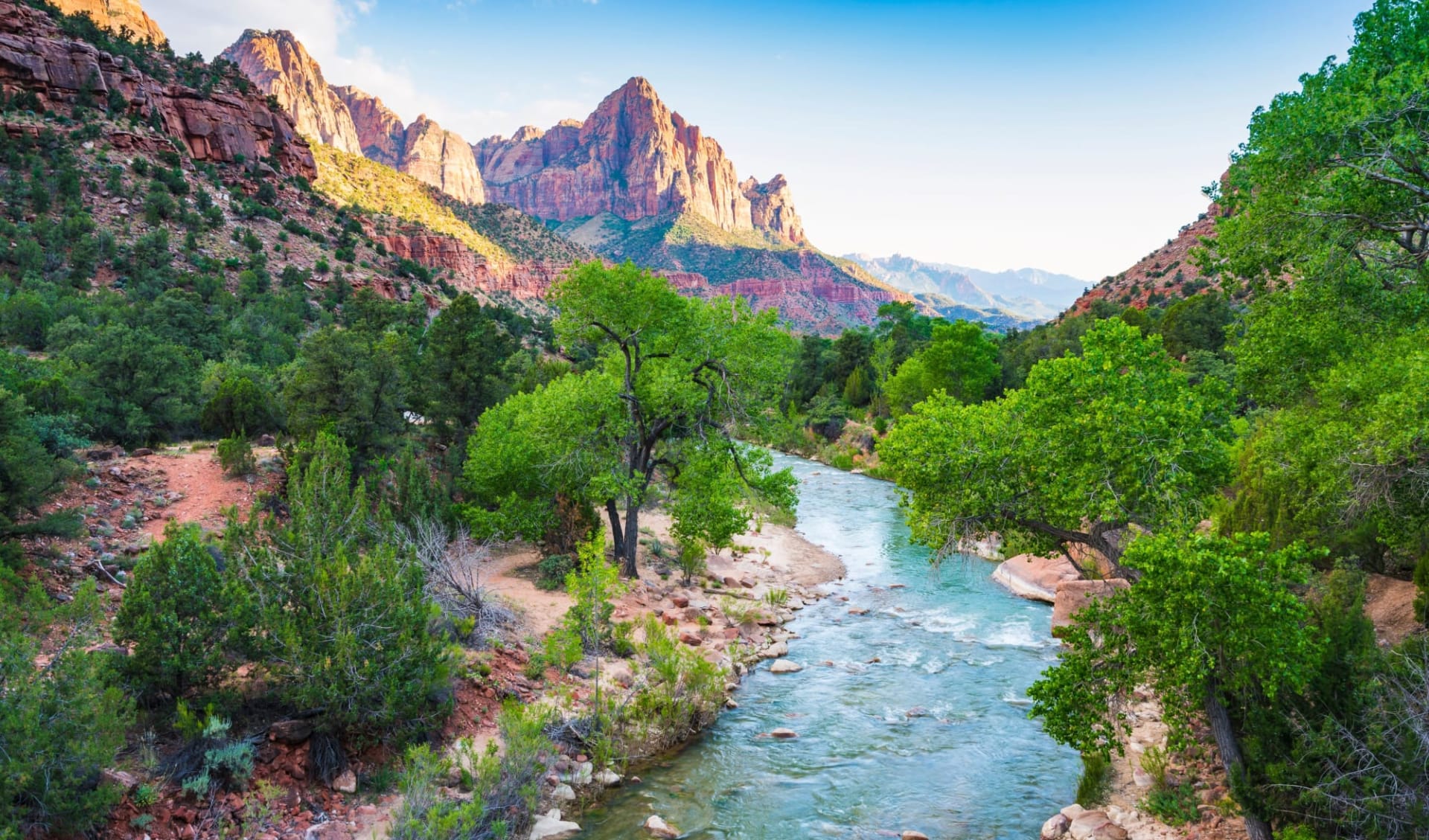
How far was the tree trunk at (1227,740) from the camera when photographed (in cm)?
769

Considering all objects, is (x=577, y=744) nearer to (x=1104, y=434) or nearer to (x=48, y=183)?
(x=1104, y=434)

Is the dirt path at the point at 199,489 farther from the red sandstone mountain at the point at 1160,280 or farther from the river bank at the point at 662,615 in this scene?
the red sandstone mountain at the point at 1160,280

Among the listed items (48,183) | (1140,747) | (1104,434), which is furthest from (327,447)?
(48,183)

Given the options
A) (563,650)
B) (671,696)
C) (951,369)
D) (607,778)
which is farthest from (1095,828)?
(951,369)

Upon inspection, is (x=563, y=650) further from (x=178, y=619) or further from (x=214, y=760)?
(x=178, y=619)

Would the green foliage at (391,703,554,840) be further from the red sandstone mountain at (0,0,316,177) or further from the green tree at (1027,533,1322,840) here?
the red sandstone mountain at (0,0,316,177)

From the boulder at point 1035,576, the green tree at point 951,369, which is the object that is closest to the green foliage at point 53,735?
the boulder at point 1035,576

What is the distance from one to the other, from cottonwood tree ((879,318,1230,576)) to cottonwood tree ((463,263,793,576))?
6671 mm

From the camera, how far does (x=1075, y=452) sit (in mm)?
8977

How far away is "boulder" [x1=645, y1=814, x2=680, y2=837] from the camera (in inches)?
355

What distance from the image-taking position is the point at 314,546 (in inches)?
375

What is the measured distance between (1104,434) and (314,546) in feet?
33.9

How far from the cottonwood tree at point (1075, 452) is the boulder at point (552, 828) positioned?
6.13 metres

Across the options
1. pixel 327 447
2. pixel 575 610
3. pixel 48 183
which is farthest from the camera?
pixel 48 183
